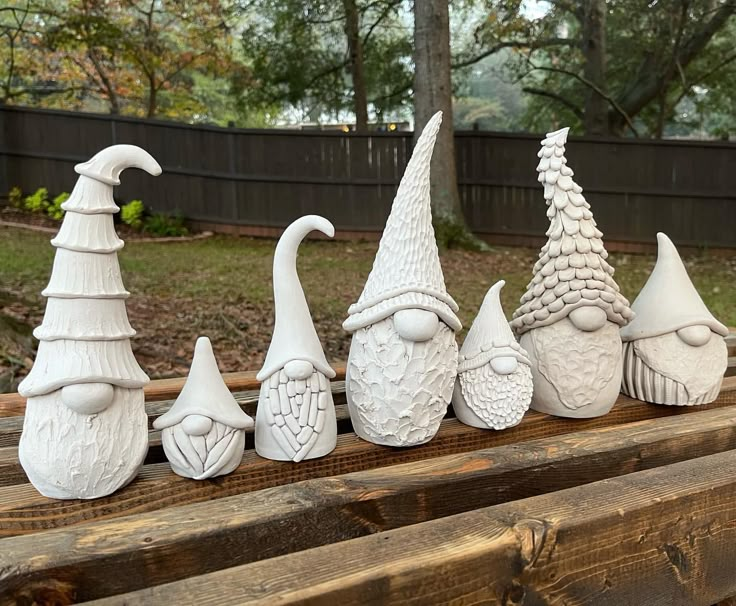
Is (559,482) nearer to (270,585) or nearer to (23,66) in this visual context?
(270,585)

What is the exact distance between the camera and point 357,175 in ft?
24.7

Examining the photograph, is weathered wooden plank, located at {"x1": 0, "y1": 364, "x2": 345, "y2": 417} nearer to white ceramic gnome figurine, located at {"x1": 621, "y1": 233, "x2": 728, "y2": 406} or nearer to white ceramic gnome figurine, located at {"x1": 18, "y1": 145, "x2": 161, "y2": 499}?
white ceramic gnome figurine, located at {"x1": 18, "y1": 145, "x2": 161, "y2": 499}

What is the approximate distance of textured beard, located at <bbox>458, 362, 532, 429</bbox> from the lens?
4.19 ft

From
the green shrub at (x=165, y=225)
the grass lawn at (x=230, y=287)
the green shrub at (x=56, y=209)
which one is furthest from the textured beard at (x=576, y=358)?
the green shrub at (x=56, y=209)

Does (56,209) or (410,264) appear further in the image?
(56,209)

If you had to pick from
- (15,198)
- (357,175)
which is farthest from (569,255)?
(15,198)

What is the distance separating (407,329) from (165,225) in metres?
6.79

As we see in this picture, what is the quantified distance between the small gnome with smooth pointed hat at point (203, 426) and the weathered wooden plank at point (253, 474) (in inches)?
1.8

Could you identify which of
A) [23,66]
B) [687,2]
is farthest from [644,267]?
[23,66]

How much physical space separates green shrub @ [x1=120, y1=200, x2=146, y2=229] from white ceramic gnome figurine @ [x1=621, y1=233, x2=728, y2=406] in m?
6.90

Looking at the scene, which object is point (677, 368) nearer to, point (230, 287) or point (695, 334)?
point (695, 334)

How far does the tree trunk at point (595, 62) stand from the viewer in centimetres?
749

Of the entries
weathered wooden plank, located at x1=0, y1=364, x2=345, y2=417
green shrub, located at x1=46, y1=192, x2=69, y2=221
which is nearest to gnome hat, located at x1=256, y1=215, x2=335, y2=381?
weathered wooden plank, located at x1=0, y1=364, x2=345, y2=417

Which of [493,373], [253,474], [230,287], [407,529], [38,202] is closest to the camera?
[407,529]
